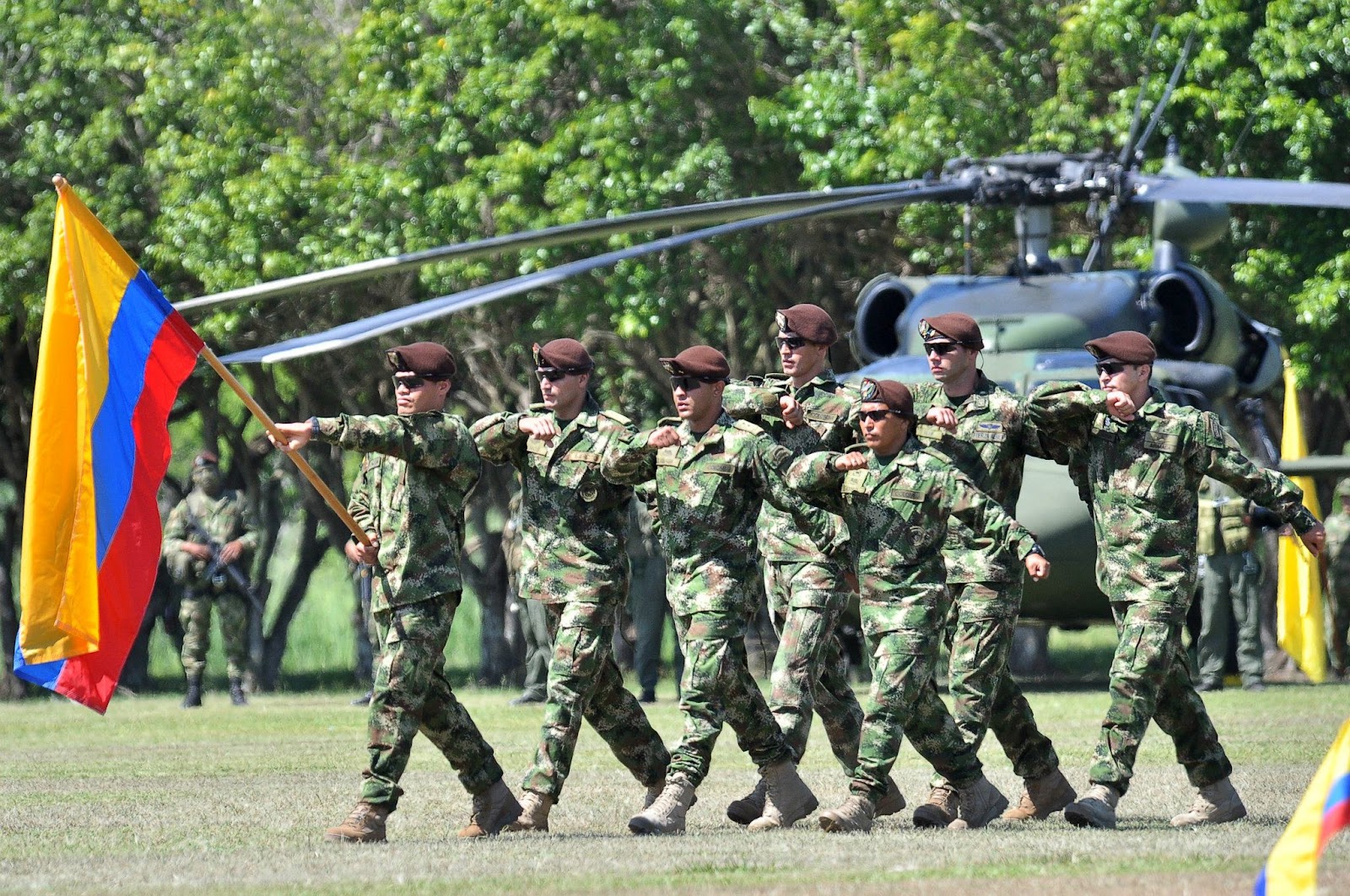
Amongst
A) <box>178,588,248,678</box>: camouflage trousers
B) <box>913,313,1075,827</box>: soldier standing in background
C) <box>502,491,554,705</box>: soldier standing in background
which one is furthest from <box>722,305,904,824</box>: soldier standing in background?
<box>178,588,248,678</box>: camouflage trousers

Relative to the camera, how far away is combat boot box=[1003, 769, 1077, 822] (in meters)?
9.14

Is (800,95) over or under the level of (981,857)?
over

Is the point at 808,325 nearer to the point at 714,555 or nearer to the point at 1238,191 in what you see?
the point at 714,555

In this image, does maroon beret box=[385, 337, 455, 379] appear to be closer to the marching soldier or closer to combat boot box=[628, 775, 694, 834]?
the marching soldier

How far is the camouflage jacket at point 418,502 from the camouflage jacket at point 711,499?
0.61 meters

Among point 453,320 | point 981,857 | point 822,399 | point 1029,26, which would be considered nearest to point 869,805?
point 981,857

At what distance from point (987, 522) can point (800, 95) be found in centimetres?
1287

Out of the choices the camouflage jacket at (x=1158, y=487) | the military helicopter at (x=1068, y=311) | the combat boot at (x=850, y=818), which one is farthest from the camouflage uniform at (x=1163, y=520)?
the military helicopter at (x=1068, y=311)

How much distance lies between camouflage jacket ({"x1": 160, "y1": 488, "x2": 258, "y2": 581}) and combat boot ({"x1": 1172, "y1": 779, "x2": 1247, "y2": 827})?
39.8 feet

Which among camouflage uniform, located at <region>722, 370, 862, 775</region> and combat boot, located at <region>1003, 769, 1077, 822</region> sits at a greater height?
camouflage uniform, located at <region>722, 370, 862, 775</region>

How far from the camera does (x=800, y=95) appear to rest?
21.0 meters

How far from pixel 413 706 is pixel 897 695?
1.84 metres

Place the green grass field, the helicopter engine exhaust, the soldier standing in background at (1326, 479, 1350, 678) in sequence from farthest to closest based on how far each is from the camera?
the soldier standing in background at (1326, 479, 1350, 678), the helicopter engine exhaust, the green grass field

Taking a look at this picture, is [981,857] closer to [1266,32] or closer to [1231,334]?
[1231,334]
